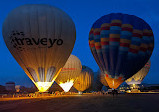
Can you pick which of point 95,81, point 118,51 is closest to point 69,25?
point 118,51

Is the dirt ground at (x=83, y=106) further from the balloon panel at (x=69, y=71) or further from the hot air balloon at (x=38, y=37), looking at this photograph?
the balloon panel at (x=69, y=71)

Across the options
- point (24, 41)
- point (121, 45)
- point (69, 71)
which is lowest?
point (69, 71)

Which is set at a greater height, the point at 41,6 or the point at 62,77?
the point at 41,6

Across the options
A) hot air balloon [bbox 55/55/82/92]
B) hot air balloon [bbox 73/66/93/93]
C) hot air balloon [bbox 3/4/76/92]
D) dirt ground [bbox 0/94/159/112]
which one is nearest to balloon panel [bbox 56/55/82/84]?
hot air balloon [bbox 55/55/82/92]

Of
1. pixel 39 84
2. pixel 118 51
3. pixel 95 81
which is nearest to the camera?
pixel 39 84

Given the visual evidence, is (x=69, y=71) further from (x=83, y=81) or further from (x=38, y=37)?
(x=38, y=37)

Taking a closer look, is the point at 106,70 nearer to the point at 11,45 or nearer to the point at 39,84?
the point at 39,84

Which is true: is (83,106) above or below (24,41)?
below

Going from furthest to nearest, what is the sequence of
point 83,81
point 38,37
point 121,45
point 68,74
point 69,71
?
1. point 83,81
2. point 69,71
3. point 68,74
4. point 121,45
5. point 38,37

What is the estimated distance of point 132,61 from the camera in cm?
3105

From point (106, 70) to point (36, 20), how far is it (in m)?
13.4

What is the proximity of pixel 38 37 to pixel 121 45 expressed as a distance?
12.8 meters

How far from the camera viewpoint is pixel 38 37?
26.7 meters

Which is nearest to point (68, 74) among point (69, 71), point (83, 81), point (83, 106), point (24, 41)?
point (69, 71)
